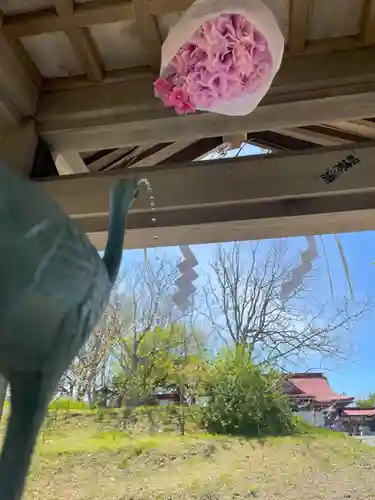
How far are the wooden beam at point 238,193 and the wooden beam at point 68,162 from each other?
17cm

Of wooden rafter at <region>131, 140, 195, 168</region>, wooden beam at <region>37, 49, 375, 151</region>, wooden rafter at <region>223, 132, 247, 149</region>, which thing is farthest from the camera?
wooden rafter at <region>131, 140, 195, 168</region>

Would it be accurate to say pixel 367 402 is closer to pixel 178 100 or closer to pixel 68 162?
pixel 178 100

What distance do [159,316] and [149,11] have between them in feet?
2.49

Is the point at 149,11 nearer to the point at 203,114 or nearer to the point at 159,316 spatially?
the point at 203,114

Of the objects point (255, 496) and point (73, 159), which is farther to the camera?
point (73, 159)

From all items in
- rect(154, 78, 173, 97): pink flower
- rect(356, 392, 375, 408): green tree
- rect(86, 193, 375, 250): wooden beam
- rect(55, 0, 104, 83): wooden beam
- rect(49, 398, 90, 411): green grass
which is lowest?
rect(49, 398, 90, 411): green grass

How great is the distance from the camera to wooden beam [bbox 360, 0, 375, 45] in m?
1.11

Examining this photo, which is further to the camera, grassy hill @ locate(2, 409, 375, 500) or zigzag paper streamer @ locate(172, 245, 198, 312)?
zigzag paper streamer @ locate(172, 245, 198, 312)

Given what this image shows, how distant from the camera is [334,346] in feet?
4.38

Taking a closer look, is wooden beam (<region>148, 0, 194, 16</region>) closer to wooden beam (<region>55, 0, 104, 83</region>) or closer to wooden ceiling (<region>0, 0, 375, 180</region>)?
wooden ceiling (<region>0, 0, 375, 180</region>)

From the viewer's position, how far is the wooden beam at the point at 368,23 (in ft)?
3.66

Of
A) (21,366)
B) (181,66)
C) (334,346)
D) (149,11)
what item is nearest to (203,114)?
(149,11)

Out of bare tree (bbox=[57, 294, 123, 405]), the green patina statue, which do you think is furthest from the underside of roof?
the green patina statue

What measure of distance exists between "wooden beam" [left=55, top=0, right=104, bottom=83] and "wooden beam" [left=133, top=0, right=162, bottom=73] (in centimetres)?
12
